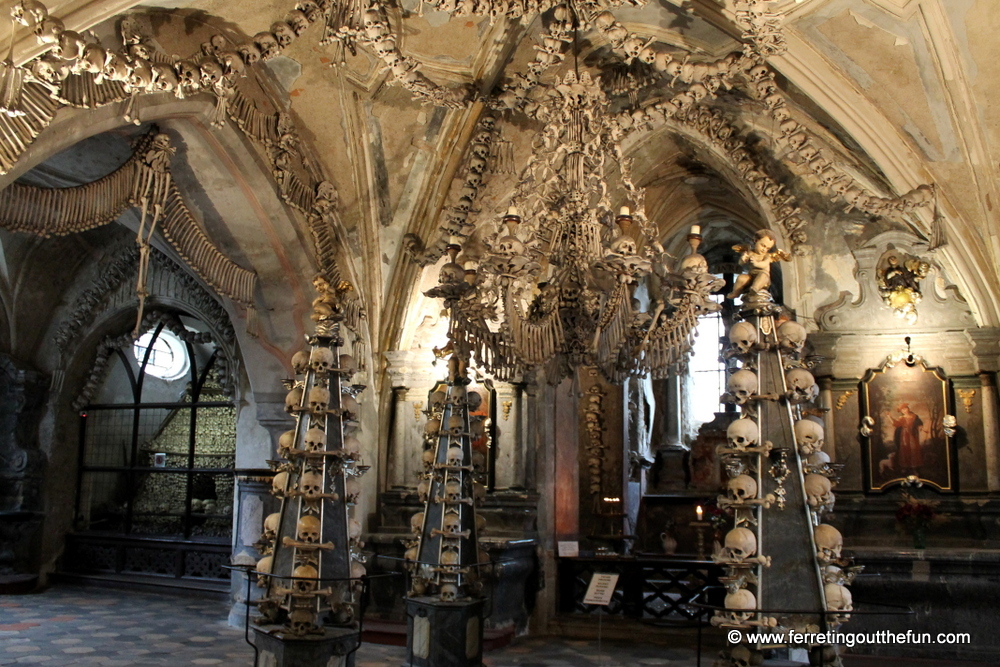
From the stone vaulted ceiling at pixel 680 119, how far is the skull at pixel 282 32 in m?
0.42

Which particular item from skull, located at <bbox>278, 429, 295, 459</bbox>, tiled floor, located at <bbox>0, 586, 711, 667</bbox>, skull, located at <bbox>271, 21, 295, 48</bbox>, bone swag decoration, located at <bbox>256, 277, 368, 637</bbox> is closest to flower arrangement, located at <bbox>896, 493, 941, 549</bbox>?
tiled floor, located at <bbox>0, 586, 711, 667</bbox>

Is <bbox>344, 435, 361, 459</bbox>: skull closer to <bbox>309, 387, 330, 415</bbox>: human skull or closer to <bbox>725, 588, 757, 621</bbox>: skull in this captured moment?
<bbox>309, 387, 330, 415</bbox>: human skull

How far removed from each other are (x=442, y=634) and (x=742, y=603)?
90.4 inches

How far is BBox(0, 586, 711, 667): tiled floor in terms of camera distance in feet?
21.5

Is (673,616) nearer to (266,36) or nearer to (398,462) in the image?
(398,462)

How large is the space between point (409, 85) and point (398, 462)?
3610 millimetres

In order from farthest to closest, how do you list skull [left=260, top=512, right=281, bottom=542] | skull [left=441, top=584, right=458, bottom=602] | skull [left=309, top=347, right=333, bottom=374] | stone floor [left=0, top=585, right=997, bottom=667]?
stone floor [left=0, top=585, right=997, bottom=667] < skull [left=441, top=584, right=458, bottom=602] < skull [left=309, top=347, right=333, bottom=374] < skull [left=260, top=512, right=281, bottom=542]

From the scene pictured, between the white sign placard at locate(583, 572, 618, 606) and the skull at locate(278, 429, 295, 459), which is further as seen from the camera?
the white sign placard at locate(583, 572, 618, 606)

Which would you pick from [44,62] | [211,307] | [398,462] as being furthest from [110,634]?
[44,62]

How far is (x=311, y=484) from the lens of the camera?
5.19 metres

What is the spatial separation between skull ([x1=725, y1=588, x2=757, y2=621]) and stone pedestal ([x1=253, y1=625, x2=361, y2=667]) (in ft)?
7.14

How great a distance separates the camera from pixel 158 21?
5992 mm

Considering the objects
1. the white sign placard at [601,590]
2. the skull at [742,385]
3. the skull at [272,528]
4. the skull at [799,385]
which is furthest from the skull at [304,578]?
the skull at [799,385]

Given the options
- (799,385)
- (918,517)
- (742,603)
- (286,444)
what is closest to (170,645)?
(286,444)
